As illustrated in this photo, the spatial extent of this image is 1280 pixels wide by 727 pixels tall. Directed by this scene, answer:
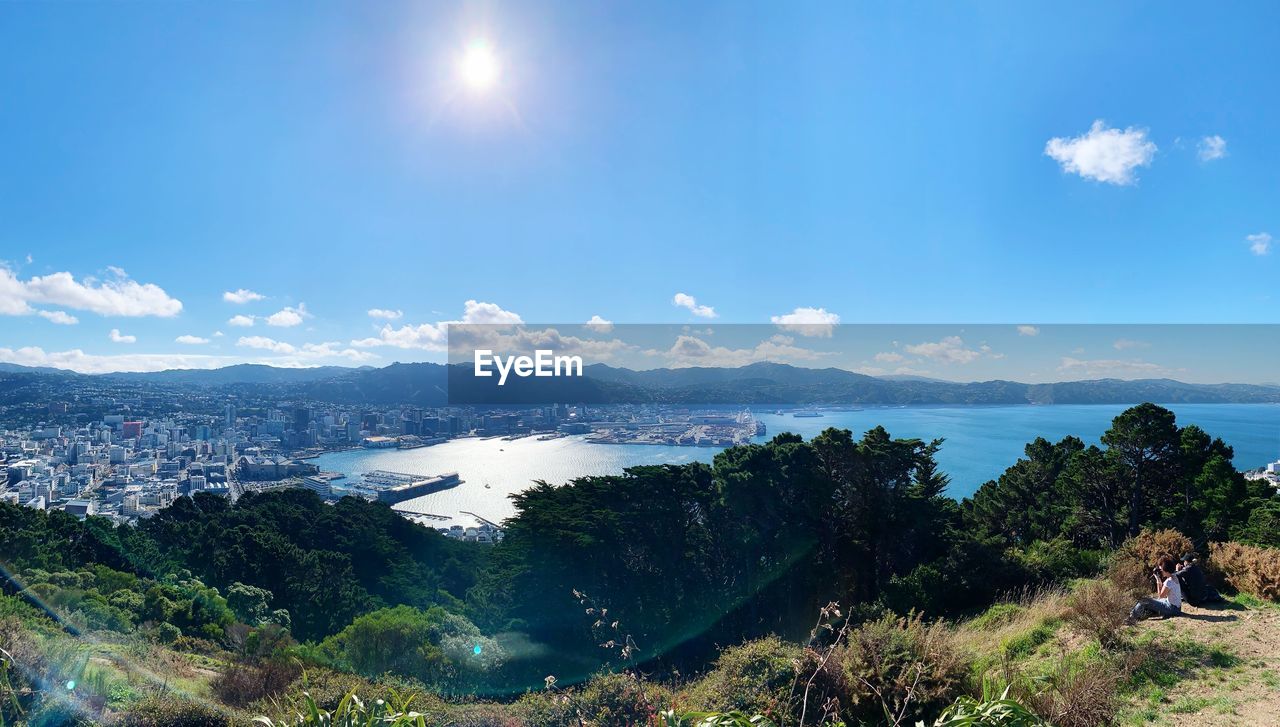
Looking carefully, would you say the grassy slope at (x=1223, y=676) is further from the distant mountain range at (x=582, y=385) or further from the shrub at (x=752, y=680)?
the distant mountain range at (x=582, y=385)

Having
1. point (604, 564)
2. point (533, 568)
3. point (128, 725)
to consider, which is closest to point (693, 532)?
point (604, 564)

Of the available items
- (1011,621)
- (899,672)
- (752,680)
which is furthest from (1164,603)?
(752,680)

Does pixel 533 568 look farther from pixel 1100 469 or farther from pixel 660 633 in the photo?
pixel 1100 469

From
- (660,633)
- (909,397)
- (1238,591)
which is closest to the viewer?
(1238,591)

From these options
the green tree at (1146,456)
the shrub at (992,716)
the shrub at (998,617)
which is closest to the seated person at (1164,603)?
the shrub at (998,617)

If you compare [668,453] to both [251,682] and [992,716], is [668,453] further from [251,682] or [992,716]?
[992,716]

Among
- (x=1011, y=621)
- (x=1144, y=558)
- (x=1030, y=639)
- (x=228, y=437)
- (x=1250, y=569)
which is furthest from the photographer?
(x=228, y=437)
